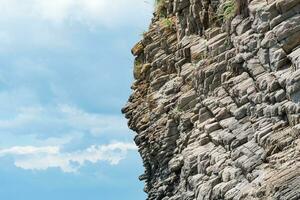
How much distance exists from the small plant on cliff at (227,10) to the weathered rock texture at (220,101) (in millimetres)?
78

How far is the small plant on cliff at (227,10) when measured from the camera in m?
27.6

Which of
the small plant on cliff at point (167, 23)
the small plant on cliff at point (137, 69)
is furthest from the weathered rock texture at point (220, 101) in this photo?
the small plant on cliff at point (137, 69)

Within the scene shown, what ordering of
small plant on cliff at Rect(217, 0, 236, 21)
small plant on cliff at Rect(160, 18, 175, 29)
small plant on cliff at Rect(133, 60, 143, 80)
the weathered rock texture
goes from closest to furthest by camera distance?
the weathered rock texture
small plant on cliff at Rect(217, 0, 236, 21)
small plant on cliff at Rect(160, 18, 175, 29)
small plant on cliff at Rect(133, 60, 143, 80)

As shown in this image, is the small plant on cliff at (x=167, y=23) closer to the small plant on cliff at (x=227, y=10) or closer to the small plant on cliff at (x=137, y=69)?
the small plant on cliff at (x=137, y=69)

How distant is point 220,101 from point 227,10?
11.5ft

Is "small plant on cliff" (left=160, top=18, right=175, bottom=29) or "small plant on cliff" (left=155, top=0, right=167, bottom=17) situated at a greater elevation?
"small plant on cliff" (left=155, top=0, right=167, bottom=17)

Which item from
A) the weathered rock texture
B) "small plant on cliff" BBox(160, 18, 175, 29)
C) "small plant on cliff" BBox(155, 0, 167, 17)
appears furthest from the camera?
"small plant on cliff" BBox(155, 0, 167, 17)

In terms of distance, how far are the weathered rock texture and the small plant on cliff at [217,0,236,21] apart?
8 cm

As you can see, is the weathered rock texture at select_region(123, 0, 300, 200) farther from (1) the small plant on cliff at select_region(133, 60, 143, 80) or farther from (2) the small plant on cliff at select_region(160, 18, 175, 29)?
(1) the small plant on cliff at select_region(133, 60, 143, 80)

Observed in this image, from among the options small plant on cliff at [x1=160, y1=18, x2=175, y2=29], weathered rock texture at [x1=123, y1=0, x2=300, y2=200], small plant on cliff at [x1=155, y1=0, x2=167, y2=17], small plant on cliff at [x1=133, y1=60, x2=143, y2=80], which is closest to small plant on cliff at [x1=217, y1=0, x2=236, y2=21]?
weathered rock texture at [x1=123, y1=0, x2=300, y2=200]

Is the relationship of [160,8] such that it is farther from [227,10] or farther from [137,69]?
[227,10]

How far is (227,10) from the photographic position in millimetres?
28109

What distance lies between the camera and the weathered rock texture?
22.4 metres

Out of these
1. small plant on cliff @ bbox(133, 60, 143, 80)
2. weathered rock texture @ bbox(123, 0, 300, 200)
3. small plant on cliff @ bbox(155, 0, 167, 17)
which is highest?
small plant on cliff @ bbox(155, 0, 167, 17)
